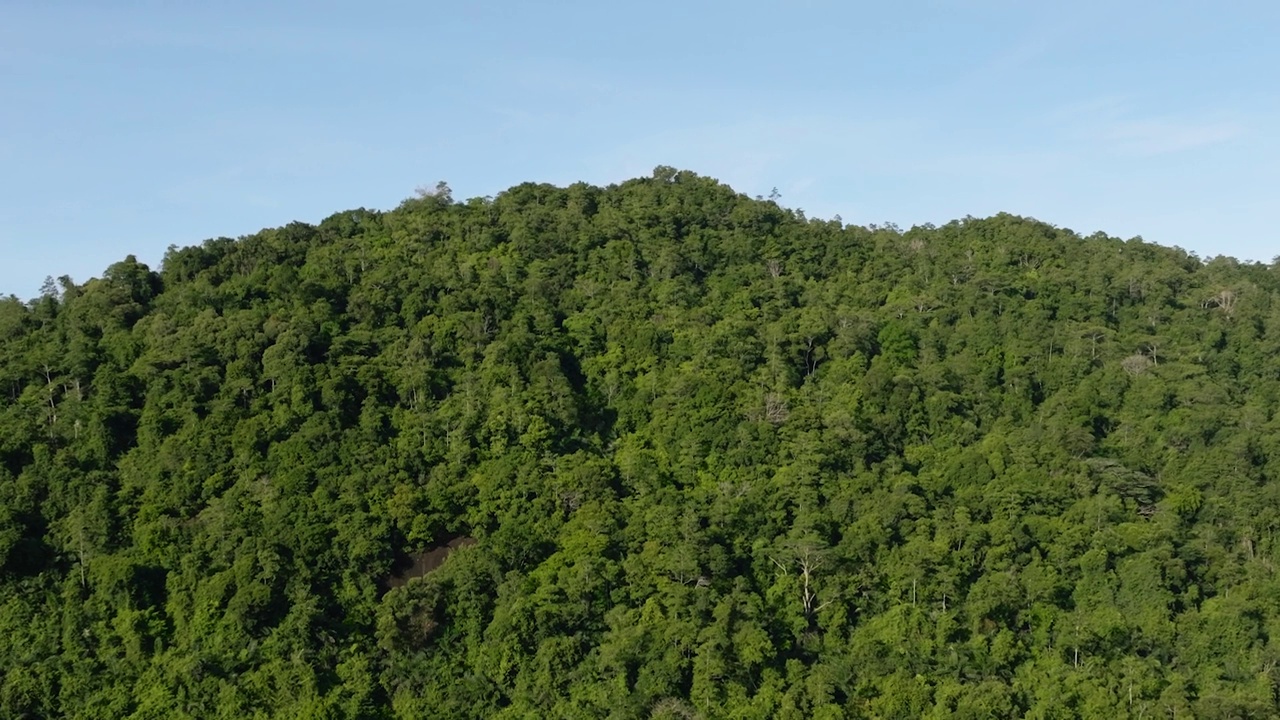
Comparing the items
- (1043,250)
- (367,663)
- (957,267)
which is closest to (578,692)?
(367,663)

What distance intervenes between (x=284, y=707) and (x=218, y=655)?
2.39 metres

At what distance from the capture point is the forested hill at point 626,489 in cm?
3366

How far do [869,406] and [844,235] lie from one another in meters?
17.1

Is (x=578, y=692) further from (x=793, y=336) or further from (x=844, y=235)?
(x=844, y=235)

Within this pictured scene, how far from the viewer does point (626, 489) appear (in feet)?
134

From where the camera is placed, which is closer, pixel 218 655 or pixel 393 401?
pixel 218 655

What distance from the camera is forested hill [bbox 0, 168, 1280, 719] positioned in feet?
110

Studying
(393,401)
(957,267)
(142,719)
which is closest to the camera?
(142,719)

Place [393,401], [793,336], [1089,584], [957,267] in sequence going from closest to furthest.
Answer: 1. [1089,584]
2. [393,401]
3. [793,336]
4. [957,267]

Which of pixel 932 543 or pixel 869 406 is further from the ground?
pixel 869 406

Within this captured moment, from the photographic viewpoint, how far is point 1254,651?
34.2 metres

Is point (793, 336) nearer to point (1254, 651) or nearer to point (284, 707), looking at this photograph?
point (1254, 651)

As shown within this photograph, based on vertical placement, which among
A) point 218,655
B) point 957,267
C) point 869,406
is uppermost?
point 957,267

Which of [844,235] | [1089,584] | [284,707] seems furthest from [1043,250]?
[284,707]
